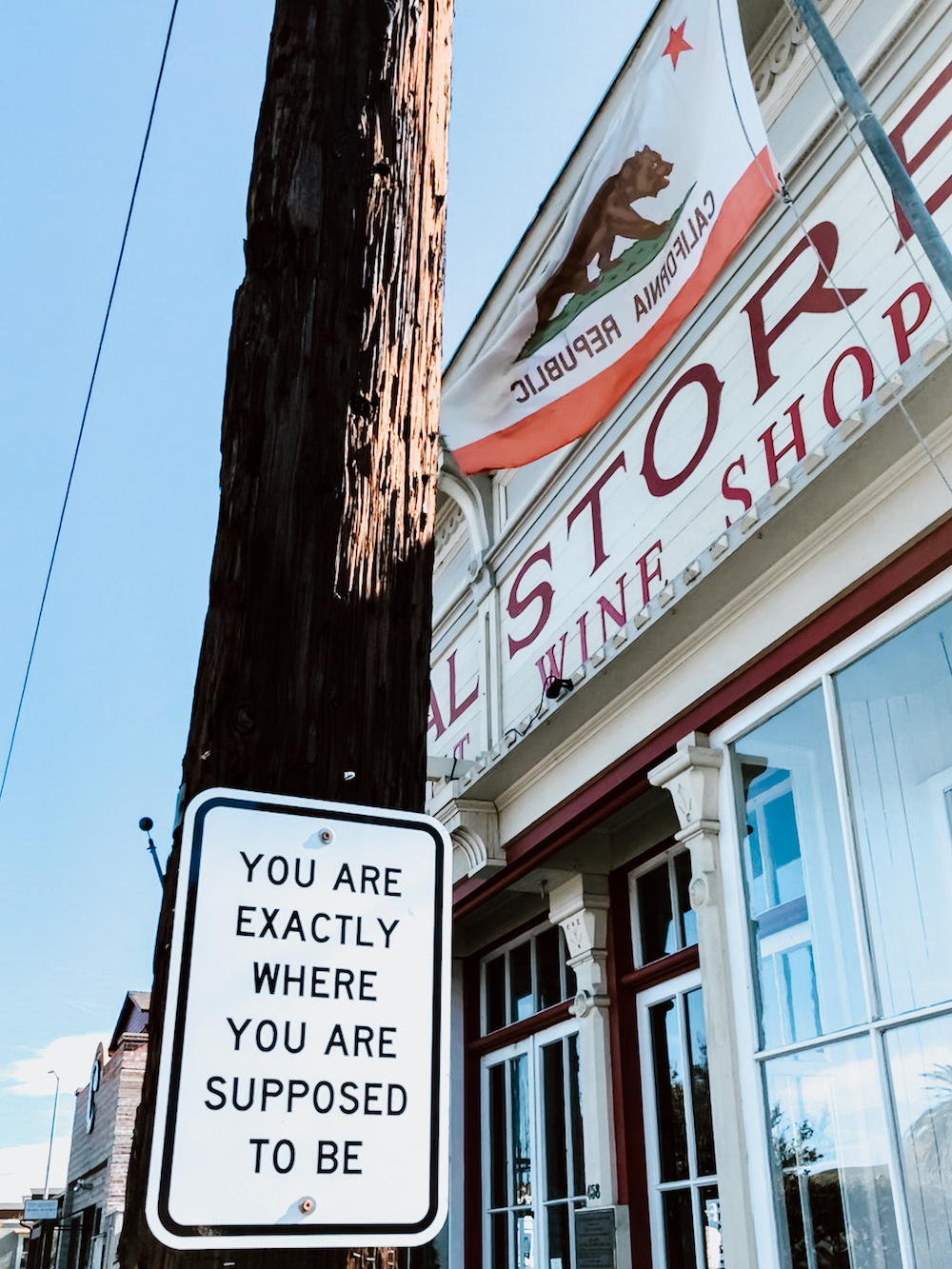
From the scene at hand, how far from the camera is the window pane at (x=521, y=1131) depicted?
816 cm

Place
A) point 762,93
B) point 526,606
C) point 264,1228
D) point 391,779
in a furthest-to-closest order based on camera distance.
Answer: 1. point 526,606
2. point 762,93
3. point 391,779
4. point 264,1228

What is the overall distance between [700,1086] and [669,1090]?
367 millimetres

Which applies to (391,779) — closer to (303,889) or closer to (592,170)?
(303,889)

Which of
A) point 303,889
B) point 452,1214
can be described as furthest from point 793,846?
point 452,1214

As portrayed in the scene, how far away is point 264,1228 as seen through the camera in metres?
1.42

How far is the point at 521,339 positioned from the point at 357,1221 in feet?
18.9

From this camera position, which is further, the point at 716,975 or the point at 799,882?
the point at 716,975

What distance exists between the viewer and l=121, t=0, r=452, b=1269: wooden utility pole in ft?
5.60

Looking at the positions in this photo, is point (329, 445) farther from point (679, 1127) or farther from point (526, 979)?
point (526, 979)

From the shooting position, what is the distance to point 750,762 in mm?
5609

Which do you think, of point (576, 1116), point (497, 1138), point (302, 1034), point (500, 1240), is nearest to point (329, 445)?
point (302, 1034)

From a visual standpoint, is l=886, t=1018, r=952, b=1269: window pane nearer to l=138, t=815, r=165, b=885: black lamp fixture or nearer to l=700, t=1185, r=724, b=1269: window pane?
l=700, t=1185, r=724, b=1269: window pane

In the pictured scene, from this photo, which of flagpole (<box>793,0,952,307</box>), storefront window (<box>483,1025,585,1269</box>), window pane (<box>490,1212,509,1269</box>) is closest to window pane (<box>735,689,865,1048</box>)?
flagpole (<box>793,0,952,307</box>)

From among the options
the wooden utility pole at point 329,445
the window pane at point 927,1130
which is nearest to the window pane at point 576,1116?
the window pane at point 927,1130
